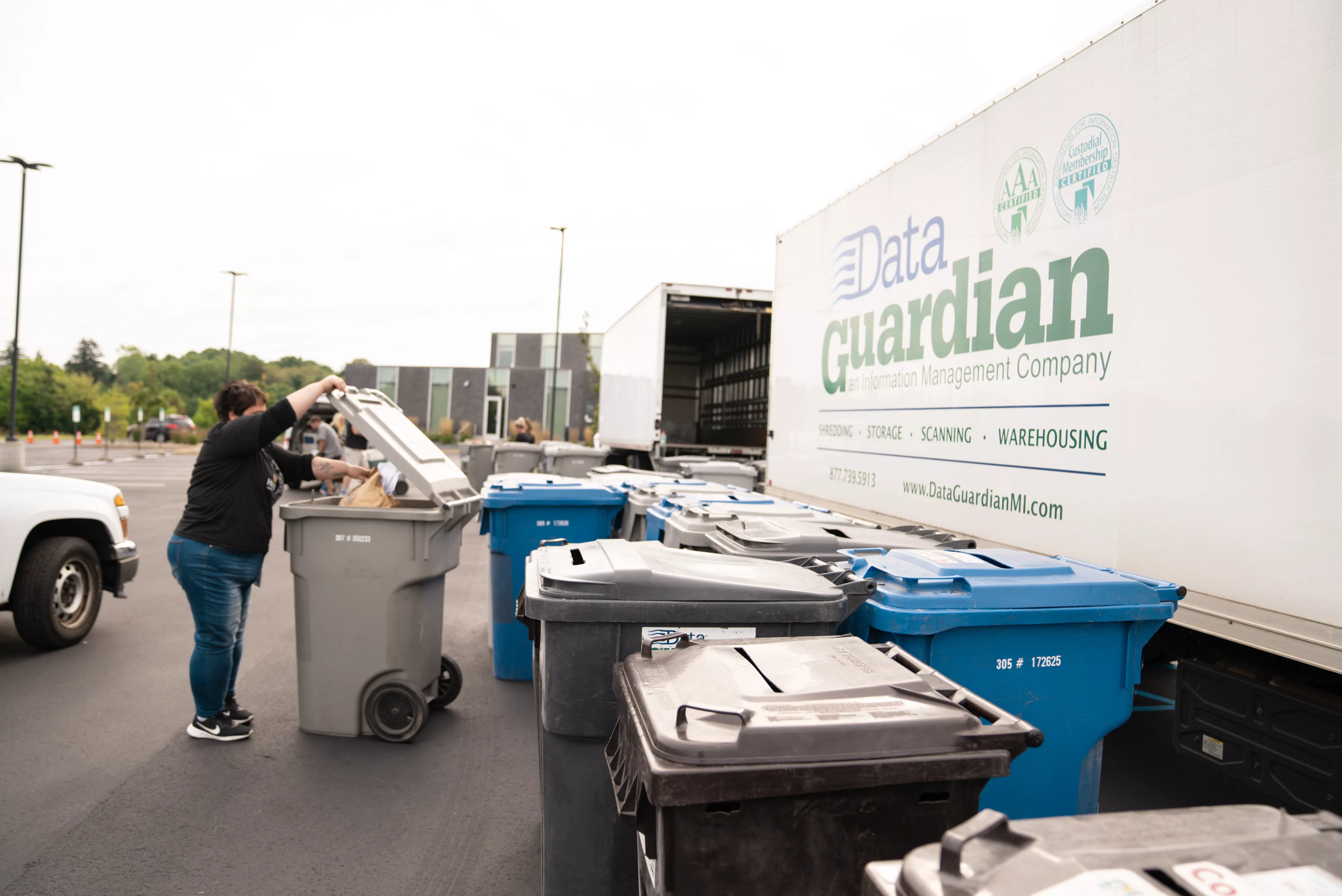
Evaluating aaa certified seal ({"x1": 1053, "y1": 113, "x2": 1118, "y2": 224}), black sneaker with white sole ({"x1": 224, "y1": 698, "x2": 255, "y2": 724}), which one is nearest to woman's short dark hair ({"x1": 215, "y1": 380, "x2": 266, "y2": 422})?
black sneaker with white sole ({"x1": 224, "y1": 698, "x2": 255, "y2": 724})

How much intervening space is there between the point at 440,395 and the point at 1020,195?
52.9m

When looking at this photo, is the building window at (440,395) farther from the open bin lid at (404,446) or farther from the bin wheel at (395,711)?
the bin wheel at (395,711)

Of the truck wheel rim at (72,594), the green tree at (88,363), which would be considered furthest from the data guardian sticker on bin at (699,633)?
the green tree at (88,363)

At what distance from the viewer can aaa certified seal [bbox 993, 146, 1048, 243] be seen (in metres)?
4.36

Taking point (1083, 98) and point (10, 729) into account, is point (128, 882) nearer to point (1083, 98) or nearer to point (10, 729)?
point (10, 729)

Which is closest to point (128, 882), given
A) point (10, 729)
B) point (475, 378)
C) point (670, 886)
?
point (10, 729)

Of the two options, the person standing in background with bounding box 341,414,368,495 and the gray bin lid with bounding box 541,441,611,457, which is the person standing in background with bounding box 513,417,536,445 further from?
the person standing in background with bounding box 341,414,368,495

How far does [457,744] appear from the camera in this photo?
473cm

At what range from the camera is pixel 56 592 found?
19.9 ft

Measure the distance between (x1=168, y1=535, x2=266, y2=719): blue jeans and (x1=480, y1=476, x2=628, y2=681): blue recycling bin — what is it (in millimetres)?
1503

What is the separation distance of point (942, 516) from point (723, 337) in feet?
33.7

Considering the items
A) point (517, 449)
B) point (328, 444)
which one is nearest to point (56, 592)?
point (328, 444)

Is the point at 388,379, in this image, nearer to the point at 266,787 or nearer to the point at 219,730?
the point at 219,730

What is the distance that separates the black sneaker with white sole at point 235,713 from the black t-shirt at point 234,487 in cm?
97
